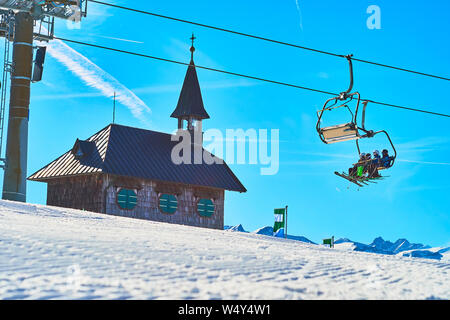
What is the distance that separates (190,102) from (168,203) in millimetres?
7913

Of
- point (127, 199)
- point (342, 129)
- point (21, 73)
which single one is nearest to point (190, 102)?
point (127, 199)

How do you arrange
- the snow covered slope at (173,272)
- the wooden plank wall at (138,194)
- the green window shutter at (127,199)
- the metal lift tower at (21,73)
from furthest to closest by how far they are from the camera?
the green window shutter at (127,199) < the wooden plank wall at (138,194) < the metal lift tower at (21,73) < the snow covered slope at (173,272)

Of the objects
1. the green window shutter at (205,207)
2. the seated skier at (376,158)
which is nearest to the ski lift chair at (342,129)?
the seated skier at (376,158)

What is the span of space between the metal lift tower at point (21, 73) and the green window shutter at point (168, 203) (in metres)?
10.1

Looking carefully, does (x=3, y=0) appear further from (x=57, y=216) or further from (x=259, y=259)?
(x=259, y=259)

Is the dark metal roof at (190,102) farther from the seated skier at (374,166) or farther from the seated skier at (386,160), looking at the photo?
the seated skier at (386,160)

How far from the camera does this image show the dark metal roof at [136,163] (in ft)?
100.0

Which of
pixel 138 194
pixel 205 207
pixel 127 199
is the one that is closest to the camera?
pixel 127 199

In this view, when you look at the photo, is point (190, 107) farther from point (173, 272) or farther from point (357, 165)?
point (173, 272)

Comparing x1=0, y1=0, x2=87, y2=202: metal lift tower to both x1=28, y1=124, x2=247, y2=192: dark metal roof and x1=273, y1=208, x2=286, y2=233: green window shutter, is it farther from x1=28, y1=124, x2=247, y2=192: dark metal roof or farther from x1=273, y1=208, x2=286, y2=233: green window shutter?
x1=273, y1=208, x2=286, y2=233: green window shutter

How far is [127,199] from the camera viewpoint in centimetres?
3014

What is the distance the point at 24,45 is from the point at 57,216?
33.0 ft

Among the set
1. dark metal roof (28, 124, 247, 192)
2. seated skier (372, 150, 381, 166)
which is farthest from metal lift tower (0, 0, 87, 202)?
seated skier (372, 150, 381, 166)

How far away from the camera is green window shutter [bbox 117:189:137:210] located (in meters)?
29.9
